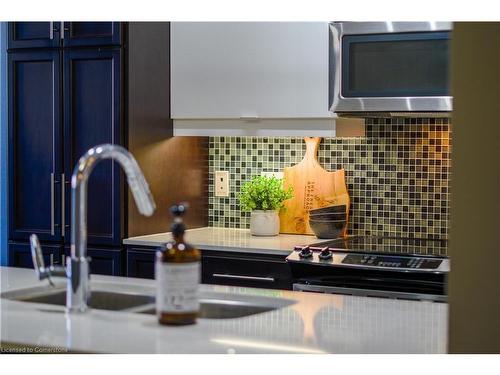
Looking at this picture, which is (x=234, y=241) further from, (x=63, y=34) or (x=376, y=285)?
(x=63, y=34)

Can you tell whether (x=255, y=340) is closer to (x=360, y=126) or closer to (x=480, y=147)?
(x=480, y=147)

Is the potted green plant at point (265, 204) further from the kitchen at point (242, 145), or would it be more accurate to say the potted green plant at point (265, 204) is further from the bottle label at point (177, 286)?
the bottle label at point (177, 286)

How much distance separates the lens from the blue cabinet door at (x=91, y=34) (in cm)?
436

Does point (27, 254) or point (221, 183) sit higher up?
point (221, 183)

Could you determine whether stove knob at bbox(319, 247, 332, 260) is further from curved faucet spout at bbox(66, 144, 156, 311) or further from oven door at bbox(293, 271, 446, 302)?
curved faucet spout at bbox(66, 144, 156, 311)

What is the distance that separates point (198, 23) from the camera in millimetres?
4520

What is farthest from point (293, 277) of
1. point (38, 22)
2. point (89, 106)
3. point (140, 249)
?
point (38, 22)

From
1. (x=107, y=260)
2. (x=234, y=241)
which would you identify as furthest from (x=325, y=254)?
(x=107, y=260)

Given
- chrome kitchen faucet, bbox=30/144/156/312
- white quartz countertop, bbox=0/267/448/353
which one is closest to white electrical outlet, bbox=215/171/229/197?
white quartz countertop, bbox=0/267/448/353

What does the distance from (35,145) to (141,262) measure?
84cm

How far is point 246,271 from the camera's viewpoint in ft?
13.5

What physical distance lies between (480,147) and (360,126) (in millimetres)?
2982

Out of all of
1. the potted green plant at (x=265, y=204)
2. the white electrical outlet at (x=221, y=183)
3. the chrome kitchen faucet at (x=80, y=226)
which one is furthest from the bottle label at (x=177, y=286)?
the white electrical outlet at (x=221, y=183)

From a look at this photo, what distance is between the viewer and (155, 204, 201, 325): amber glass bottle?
81.3 inches
